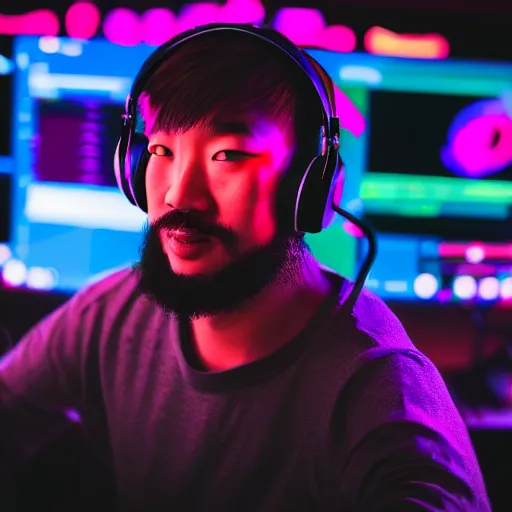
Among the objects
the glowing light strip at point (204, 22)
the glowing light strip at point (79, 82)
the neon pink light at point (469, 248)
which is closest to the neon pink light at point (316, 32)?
the glowing light strip at point (204, 22)

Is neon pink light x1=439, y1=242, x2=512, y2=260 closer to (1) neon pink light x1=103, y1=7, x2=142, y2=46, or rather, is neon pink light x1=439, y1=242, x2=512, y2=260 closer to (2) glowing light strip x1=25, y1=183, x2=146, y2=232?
(2) glowing light strip x1=25, y1=183, x2=146, y2=232

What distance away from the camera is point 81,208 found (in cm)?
122

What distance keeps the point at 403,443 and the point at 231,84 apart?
52 cm

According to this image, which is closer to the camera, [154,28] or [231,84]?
[231,84]

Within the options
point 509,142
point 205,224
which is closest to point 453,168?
point 509,142

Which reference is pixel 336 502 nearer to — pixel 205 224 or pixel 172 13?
pixel 205 224

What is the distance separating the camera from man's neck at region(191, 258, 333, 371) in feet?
2.75

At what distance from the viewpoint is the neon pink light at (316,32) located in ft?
3.84

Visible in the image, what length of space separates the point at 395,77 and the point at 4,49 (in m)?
0.85

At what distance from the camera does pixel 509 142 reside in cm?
118

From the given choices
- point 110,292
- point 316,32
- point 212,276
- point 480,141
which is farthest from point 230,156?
point 480,141

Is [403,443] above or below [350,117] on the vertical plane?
below

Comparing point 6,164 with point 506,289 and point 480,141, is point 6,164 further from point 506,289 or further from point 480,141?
point 506,289

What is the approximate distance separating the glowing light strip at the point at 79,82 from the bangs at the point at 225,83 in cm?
45
